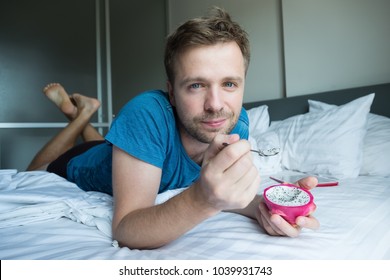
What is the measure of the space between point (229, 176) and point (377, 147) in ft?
3.88

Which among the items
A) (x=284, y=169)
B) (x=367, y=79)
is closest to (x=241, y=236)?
(x=284, y=169)

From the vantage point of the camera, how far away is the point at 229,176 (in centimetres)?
45

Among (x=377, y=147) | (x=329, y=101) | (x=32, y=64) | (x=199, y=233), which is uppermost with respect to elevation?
(x=32, y=64)

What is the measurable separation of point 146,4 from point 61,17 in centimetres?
130

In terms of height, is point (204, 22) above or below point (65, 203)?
above

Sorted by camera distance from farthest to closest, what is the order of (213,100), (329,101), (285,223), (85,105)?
1. (85,105)
2. (329,101)
3. (213,100)
4. (285,223)

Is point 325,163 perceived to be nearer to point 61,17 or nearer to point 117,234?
point 117,234

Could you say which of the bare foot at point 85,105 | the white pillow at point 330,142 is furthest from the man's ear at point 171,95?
the bare foot at point 85,105

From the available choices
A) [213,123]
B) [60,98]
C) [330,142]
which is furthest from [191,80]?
[60,98]

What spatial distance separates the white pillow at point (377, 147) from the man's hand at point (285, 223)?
0.86m

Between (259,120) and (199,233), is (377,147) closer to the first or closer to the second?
(259,120)

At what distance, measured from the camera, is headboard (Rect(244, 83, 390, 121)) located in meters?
1.46

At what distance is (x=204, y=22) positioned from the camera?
769mm

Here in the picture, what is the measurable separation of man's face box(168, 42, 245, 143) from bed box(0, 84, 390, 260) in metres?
0.25
